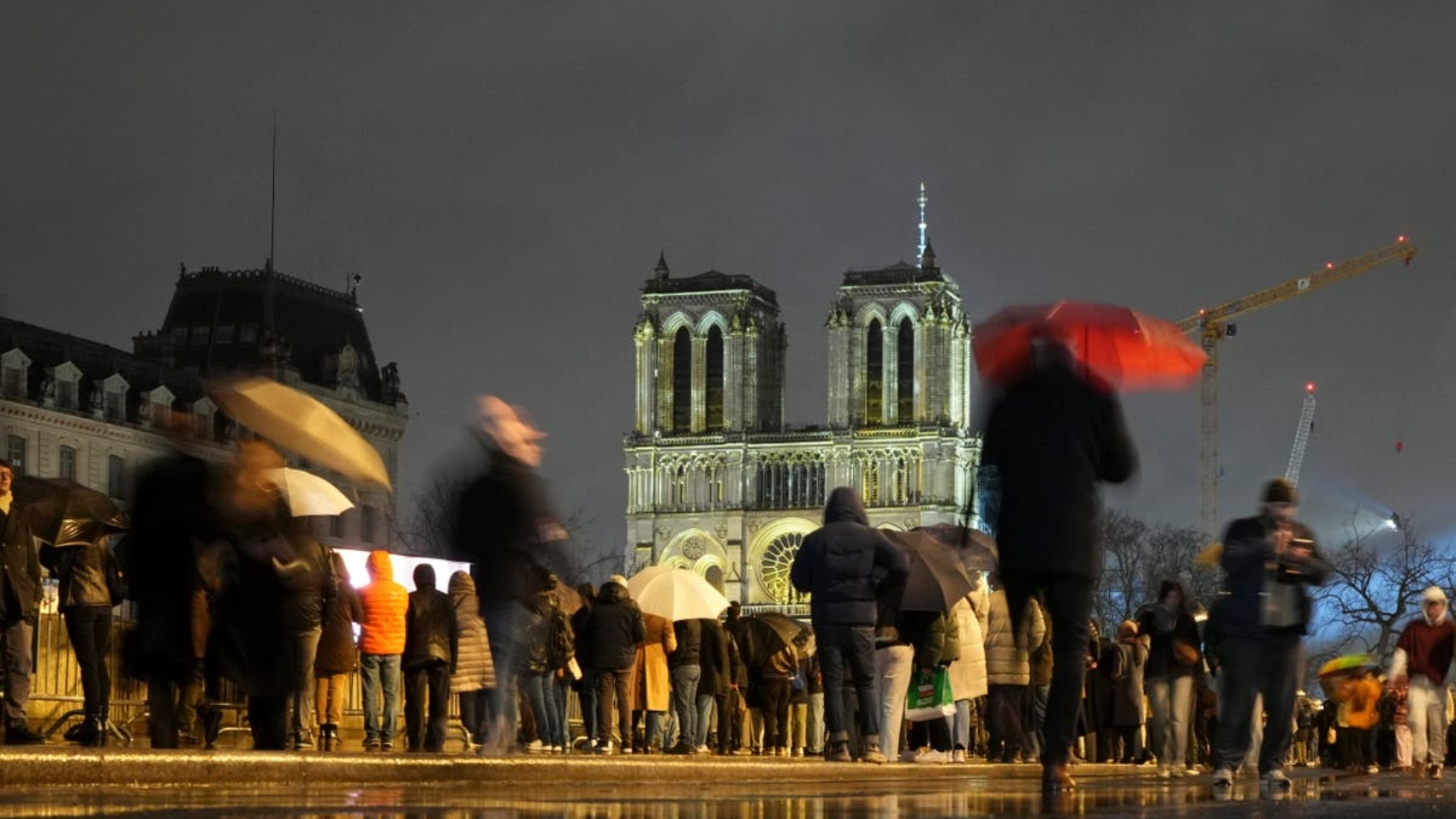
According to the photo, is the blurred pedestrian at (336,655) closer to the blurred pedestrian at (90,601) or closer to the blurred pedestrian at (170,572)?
the blurred pedestrian at (90,601)

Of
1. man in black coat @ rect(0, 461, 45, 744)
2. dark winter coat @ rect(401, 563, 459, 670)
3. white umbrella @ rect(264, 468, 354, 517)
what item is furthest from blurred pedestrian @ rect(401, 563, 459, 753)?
man in black coat @ rect(0, 461, 45, 744)

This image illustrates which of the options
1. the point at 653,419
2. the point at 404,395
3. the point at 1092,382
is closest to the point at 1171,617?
the point at 1092,382

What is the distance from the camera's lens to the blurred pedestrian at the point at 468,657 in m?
17.6

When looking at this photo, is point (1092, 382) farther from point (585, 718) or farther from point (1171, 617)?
point (585, 718)

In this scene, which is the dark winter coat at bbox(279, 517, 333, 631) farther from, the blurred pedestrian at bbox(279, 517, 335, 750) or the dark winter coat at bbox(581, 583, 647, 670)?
the dark winter coat at bbox(581, 583, 647, 670)

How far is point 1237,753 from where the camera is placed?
1210 centimetres

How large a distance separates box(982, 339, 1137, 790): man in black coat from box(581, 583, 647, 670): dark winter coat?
10754 millimetres

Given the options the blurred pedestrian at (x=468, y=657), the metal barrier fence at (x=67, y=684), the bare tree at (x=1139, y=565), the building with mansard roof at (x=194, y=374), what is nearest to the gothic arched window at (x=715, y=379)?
the bare tree at (x=1139, y=565)

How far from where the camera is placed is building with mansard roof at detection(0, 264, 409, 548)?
86750 millimetres

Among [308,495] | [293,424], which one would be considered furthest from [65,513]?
[308,495]

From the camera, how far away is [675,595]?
80.0ft

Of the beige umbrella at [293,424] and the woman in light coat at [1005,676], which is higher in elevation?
the beige umbrella at [293,424]

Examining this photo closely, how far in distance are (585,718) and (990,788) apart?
35.6 feet

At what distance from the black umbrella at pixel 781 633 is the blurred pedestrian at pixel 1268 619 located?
37.0 ft
